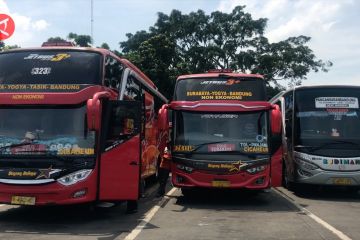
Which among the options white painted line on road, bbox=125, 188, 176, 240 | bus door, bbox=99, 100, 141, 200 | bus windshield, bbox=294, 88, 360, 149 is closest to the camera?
white painted line on road, bbox=125, 188, 176, 240

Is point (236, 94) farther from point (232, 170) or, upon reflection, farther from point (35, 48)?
point (35, 48)

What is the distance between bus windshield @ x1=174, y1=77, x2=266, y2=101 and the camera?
13352 mm

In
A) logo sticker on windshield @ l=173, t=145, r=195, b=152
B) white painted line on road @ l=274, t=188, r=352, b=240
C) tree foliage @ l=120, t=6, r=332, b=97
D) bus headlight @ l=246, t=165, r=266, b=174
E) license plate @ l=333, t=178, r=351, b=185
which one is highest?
tree foliage @ l=120, t=6, r=332, b=97

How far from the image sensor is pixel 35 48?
10.7 meters

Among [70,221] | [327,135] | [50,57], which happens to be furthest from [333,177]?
[50,57]

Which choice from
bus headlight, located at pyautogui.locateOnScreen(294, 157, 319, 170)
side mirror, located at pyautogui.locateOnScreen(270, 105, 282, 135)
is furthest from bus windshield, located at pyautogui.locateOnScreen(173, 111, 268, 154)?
bus headlight, located at pyautogui.locateOnScreen(294, 157, 319, 170)

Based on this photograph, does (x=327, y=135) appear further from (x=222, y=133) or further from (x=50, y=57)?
(x=50, y=57)

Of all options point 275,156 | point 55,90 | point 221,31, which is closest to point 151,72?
point 221,31

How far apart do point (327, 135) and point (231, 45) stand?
97.2 ft

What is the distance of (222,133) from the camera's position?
42.4ft

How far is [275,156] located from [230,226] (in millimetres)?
3469

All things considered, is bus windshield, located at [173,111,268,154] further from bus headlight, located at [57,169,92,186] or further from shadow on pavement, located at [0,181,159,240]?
bus headlight, located at [57,169,92,186]

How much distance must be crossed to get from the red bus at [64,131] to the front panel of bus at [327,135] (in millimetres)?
6046

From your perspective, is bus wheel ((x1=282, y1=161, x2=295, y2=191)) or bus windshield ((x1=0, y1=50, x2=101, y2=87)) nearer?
bus windshield ((x1=0, y1=50, x2=101, y2=87))
